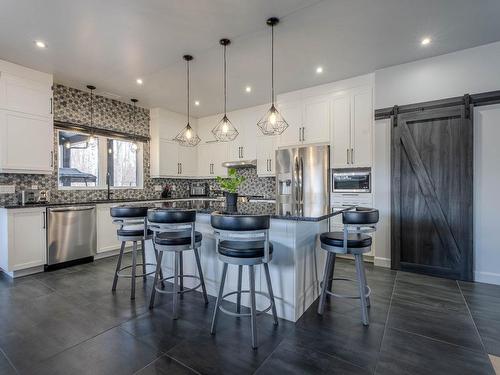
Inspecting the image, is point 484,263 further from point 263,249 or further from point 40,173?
point 40,173

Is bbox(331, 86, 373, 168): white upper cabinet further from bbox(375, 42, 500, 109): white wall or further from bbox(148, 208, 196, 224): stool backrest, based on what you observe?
bbox(148, 208, 196, 224): stool backrest

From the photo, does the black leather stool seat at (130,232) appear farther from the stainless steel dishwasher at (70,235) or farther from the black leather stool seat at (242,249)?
the stainless steel dishwasher at (70,235)

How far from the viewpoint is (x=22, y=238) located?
342cm

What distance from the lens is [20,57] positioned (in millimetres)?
3332

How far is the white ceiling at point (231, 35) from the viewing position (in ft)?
7.93

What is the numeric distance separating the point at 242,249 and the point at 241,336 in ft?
2.32

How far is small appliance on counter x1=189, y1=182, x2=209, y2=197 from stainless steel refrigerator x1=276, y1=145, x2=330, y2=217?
2451 mm

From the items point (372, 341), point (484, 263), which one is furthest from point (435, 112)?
point (372, 341)

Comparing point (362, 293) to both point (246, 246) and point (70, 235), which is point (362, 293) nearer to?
point (246, 246)

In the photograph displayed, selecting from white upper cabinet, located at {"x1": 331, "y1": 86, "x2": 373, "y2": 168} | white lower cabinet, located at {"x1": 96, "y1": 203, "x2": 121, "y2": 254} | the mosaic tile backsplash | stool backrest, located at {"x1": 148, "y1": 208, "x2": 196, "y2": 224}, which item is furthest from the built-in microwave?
white lower cabinet, located at {"x1": 96, "y1": 203, "x2": 121, "y2": 254}

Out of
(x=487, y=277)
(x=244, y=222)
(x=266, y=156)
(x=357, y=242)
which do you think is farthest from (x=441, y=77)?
(x=244, y=222)

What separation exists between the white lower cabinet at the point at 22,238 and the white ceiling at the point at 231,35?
2.07 meters

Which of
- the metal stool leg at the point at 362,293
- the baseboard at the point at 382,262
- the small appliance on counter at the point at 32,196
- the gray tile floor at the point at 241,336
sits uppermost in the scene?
the small appliance on counter at the point at 32,196

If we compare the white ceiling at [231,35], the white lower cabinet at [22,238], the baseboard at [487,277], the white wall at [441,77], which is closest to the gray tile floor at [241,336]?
the baseboard at [487,277]
